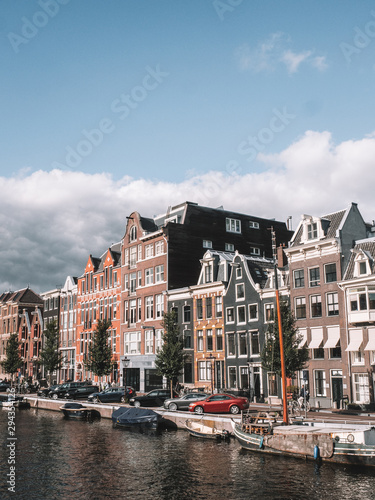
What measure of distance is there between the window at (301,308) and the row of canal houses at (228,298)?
10 centimetres

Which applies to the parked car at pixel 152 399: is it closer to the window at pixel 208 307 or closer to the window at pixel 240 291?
the window at pixel 208 307

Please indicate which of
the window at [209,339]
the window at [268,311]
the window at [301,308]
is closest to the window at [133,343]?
the window at [209,339]

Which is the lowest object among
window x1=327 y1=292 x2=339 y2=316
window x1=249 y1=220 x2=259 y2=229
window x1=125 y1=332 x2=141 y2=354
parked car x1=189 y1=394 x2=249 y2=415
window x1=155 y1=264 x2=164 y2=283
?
parked car x1=189 y1=394 x2=249 y2=415

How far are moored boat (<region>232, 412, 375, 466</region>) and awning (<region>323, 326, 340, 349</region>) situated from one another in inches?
533

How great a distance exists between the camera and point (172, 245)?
223ft

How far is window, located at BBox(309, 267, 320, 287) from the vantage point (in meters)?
48.6

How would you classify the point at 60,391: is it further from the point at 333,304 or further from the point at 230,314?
the point at 333,304

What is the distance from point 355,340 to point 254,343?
12.5 meters

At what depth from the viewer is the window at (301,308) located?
49400 mm

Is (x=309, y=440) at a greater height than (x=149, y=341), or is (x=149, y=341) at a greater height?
(x=149, y=341)

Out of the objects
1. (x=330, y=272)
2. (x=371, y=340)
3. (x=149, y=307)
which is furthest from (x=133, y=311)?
(x=371, y=340)

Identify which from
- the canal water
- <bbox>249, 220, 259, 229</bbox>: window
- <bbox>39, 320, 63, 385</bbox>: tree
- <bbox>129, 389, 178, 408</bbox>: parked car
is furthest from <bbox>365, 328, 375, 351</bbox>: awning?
<bbox>39, 320, 63, 385</bbox>: tree

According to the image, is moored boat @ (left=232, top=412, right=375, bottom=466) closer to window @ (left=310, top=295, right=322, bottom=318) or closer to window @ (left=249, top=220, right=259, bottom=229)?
window @ (left=310, top=295, right=322, bottom=318)

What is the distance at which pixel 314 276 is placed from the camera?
49000 mm
